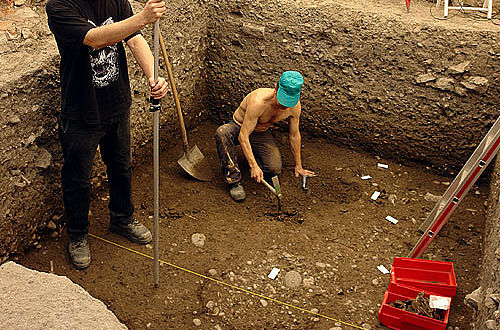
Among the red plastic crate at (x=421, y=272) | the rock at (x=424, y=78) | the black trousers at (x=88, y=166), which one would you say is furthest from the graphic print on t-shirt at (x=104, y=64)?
the rock at (x=424, y=78)

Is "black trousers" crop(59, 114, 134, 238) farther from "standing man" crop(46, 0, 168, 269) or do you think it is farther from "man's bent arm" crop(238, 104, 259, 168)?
"man's bent arm" crop(238, 104, 259, 168)

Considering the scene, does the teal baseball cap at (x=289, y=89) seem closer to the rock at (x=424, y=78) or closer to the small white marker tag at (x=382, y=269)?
the rock at (x=424, y=78)

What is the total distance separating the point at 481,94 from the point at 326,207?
165 centimetres

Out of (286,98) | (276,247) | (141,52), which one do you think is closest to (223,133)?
(286,98)

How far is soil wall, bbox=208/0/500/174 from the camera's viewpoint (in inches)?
184

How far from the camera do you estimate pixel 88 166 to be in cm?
355

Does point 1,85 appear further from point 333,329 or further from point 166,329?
point 333,329

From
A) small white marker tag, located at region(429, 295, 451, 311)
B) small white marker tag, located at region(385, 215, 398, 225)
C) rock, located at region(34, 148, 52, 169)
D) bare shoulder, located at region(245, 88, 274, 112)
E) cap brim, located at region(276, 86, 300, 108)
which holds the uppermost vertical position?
cap brim, located at region(276, 86, 300, 108)

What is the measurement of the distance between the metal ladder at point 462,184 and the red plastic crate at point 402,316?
452mm

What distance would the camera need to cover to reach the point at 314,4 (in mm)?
5059

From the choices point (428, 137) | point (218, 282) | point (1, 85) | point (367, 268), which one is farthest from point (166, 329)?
point (428, 137)

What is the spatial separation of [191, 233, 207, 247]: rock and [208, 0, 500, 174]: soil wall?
70.6 inches

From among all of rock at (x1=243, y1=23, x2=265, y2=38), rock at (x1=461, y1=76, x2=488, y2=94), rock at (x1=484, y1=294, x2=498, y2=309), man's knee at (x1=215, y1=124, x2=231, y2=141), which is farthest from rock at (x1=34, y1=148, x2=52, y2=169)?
rock at (x1=461, y1=76, x2=488, y2=94)

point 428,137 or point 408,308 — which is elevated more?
point 428,137
